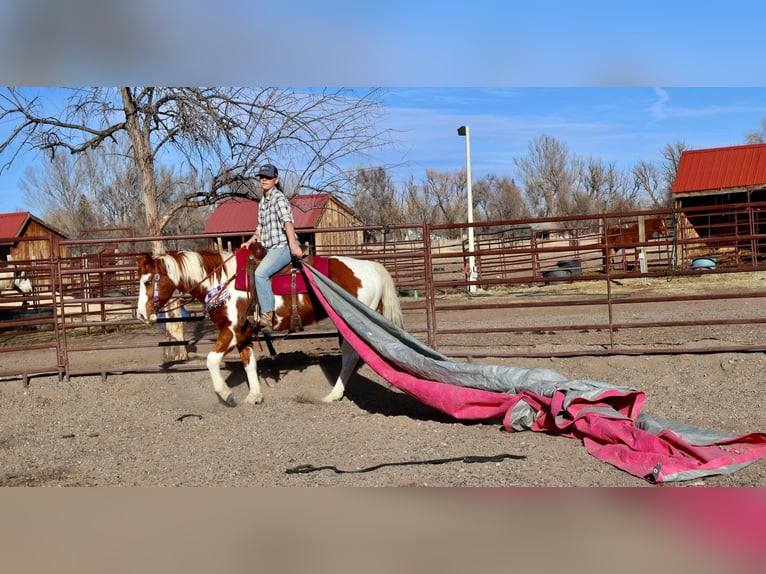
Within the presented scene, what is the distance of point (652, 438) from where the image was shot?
3842mm

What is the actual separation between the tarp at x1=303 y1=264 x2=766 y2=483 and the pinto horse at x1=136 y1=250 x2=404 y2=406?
0.38 m

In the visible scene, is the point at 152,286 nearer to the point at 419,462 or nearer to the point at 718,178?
the point at 419,462

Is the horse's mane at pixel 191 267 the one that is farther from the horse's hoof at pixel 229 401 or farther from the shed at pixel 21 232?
the shed at pixel 21 232

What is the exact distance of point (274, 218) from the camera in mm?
6168

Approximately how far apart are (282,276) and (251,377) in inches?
40.9

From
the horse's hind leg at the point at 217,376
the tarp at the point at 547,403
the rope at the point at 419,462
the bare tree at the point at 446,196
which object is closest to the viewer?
the tarp at the point at 547,403

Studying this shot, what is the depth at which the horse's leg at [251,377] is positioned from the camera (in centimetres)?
626

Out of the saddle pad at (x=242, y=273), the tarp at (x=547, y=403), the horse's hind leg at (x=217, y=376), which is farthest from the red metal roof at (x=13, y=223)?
the tarp at (x=547, y=403)

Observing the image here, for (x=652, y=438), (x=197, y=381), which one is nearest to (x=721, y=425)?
(x=652, y=438)

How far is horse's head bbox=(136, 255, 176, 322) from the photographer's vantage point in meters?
6.27

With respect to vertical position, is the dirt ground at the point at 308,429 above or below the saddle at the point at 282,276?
below

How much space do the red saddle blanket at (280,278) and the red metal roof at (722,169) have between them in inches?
787

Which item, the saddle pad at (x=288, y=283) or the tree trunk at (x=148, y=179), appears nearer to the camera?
the saddle pad at (x=288, y=283)

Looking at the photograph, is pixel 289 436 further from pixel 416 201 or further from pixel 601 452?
pixel 416 201
